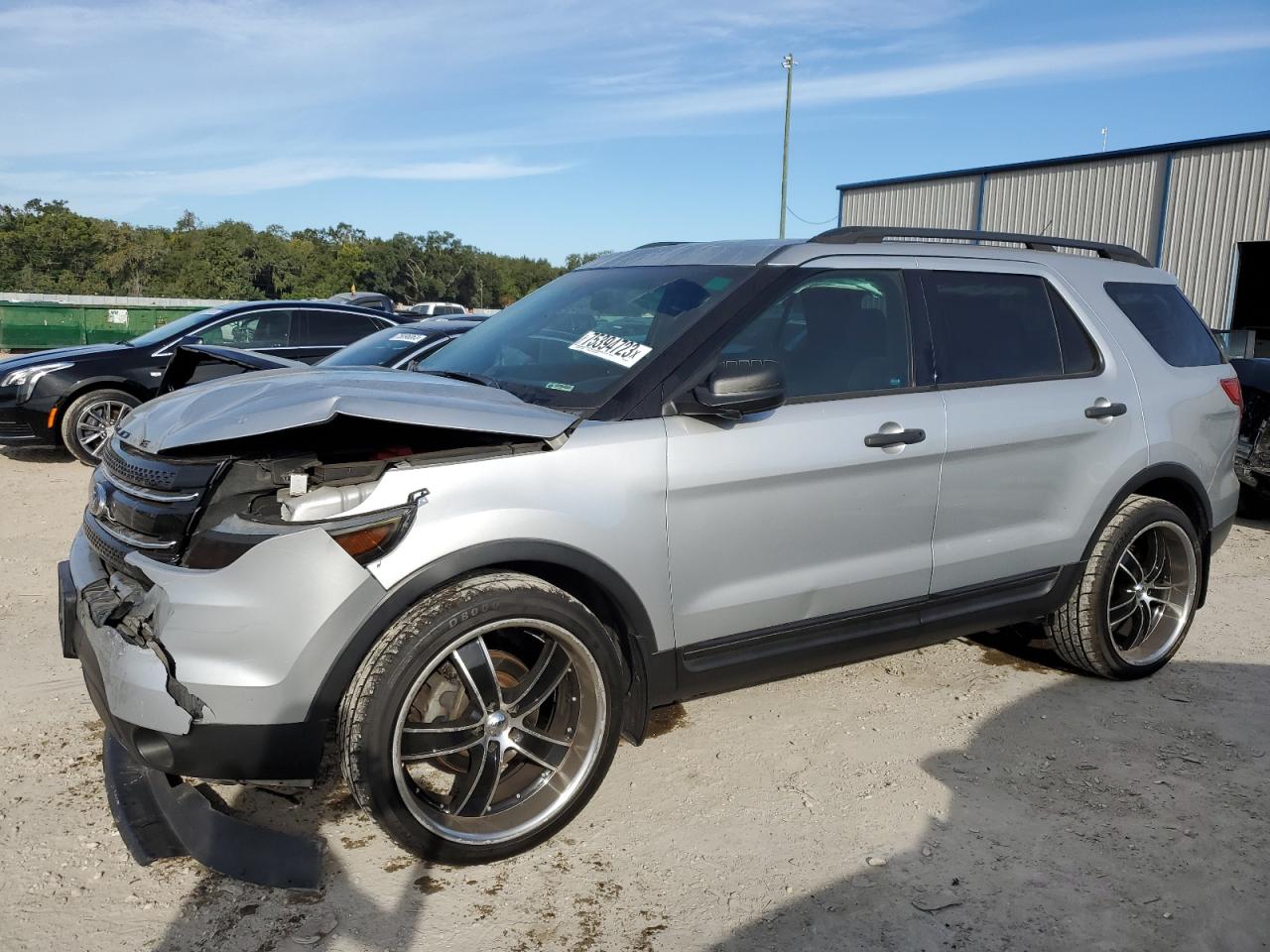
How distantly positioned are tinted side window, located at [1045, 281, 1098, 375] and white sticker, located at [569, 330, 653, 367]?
1.97 meters

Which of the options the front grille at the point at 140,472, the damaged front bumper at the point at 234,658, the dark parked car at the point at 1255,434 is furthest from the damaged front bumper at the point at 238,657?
the dark parked car at the point at 1255,434

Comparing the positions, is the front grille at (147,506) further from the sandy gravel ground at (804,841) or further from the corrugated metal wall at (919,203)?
the corrugated metal wall at (919,203)

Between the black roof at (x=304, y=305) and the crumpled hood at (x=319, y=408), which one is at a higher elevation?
the black roof at (x=304, y=305)

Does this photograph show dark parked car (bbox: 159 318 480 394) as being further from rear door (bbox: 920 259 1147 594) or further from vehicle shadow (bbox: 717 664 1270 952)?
vehicle shadow (bbox: 717 664 1270 952)

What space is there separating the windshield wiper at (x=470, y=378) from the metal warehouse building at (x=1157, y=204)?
1928cm

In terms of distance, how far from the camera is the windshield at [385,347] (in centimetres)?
717

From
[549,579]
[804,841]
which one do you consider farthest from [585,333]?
[804,841]

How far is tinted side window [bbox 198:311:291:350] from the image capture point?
10461mm

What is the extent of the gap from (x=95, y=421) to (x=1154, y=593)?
8839 mm

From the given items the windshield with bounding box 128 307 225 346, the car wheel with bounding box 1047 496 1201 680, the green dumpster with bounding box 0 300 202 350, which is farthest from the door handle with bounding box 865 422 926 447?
the green dumpster with bounding box 0 300 202 350

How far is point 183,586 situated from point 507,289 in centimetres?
8833

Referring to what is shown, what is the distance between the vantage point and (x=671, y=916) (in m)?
2.85

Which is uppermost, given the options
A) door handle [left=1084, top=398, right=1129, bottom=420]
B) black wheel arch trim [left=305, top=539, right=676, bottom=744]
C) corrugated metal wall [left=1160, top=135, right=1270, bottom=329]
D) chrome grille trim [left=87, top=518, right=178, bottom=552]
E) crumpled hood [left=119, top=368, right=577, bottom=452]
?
corrugated metal wall [left=1160, top=135, right=1270, bottom=329]

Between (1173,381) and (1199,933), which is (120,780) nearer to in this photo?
(1199,933)
